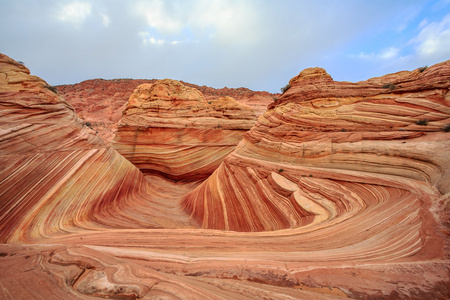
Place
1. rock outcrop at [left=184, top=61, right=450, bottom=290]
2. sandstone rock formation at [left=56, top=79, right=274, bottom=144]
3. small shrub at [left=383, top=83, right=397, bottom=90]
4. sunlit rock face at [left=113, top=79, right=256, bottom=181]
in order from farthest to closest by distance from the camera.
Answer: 1. sandstone rock formation at [left=56, top=79, right=274, bottom=144]
2. sunlit rock face at [left=113, top=79, right=256, bottom=181]
3. small shrub at [left=383, top=83, right=397, bottom=90]
4. rock outcrop at [left=184, top=61, right=450, bottom=290]

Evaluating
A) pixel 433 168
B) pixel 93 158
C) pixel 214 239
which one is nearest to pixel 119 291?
pixel 214 239

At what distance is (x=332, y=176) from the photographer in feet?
16.6

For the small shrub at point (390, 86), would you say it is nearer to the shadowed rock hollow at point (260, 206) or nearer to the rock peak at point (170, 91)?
the shadowed rock hollow at point (260, 206)

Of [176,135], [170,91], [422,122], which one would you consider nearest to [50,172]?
[176,135]

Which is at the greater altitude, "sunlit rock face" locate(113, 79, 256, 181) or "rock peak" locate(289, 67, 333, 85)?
"rock peak" locate(289, 67, 333, 85)

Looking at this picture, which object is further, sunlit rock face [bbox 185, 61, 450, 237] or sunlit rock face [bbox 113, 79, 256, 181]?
sunlit rock face [bbox 113, 79, 256, 181]

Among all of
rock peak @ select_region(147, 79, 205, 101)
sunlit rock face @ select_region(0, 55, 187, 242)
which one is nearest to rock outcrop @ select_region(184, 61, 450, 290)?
sunlit rock face @ select_region(0, 55, 187, 242)

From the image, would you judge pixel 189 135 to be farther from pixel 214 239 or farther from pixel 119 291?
pixel 119 291

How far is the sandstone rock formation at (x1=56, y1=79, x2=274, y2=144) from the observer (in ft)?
91.2

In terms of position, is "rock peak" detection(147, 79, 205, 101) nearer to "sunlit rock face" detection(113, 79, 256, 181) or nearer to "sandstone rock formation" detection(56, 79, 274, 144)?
"sunlit rock face" detection(113, 79, 256, 181)

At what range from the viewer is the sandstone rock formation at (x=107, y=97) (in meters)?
27.8

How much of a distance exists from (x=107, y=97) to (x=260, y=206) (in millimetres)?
39384

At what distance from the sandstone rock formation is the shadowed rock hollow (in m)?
17.8

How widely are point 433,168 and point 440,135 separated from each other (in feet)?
4.28
